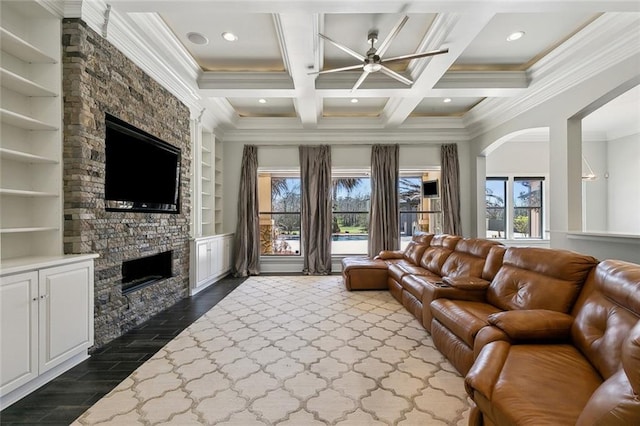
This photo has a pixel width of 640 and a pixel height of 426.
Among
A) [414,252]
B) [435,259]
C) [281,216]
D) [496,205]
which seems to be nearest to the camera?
[435,259]

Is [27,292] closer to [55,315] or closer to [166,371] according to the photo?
[55,315]

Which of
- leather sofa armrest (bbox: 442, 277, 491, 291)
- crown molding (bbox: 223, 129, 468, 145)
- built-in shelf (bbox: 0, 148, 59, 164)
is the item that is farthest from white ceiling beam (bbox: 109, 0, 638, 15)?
crown molding (bbox: 223, 129, 468, 145)

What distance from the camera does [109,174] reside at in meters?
3.15

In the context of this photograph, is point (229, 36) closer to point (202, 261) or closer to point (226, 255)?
point (202, 261)

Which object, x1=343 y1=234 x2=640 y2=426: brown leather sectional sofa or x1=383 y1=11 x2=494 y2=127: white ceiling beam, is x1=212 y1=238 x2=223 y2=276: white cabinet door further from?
x1=383 y1=11 x2=494 y2=127: white ceiling beam

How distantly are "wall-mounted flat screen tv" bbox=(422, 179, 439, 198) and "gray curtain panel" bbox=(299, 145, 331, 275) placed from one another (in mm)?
2349

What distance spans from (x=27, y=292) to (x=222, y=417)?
5.36 feet

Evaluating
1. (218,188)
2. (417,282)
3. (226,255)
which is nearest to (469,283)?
(417,282)

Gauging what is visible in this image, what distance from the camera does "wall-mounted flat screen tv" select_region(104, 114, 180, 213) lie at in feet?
10.4

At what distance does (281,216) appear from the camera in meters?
7.33

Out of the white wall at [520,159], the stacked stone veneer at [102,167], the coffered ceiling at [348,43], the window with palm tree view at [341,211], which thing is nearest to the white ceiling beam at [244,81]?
the coffered ceiling at [348,43]

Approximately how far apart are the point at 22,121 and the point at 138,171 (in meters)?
1.24

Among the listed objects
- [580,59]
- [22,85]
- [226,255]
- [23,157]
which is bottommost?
[226,255]

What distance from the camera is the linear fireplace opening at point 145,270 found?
3703 millimetres
